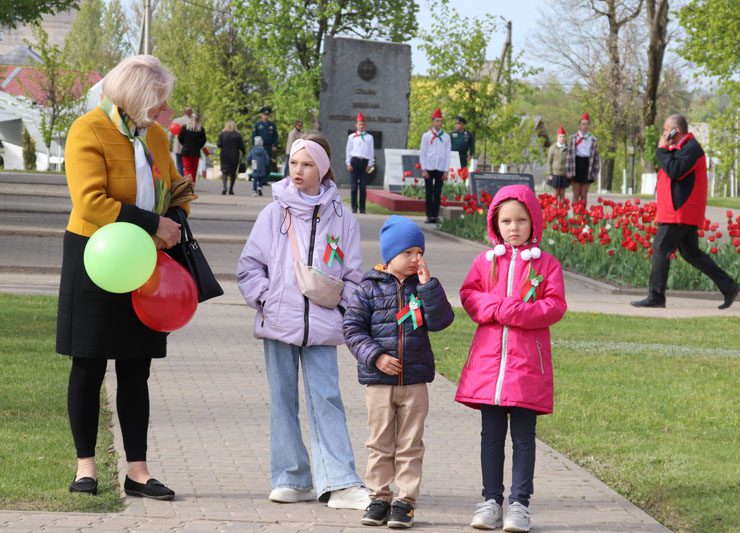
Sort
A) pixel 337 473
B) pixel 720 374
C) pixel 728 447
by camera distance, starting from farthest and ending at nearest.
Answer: pixel 720 374 → pixel 728 447 → pixel 337 473

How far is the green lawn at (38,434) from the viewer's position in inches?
227

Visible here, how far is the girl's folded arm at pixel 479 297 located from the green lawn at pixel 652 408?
124cm

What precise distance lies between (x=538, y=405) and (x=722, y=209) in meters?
33.3

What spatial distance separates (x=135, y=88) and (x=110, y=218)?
568 millimetres

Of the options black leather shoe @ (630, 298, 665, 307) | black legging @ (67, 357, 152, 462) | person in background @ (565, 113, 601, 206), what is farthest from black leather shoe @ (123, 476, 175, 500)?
person in background @ (565, 113, 601, 206)

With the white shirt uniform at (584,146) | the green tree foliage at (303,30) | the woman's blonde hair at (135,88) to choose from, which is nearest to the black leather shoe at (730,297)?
the woman's blonde hair at (135,88)

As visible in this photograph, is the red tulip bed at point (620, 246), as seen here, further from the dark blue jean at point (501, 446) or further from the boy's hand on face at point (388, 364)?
the boy's hand on face at point (388, 364)

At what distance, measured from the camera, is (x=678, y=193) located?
14047 mm

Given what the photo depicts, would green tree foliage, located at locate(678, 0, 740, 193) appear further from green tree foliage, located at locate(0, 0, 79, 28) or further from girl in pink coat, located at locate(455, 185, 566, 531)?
girl in pink coat, located at locate(455, 185, 566, 531)

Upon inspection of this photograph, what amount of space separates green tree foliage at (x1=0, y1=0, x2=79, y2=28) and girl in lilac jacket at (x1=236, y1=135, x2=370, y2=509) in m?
19.8

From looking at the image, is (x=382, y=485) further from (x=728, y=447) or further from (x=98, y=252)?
(x=728, y=447)

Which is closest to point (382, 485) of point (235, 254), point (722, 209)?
point (235, 254)

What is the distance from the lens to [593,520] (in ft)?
18.9

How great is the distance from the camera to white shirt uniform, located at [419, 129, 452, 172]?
24.5 meters
